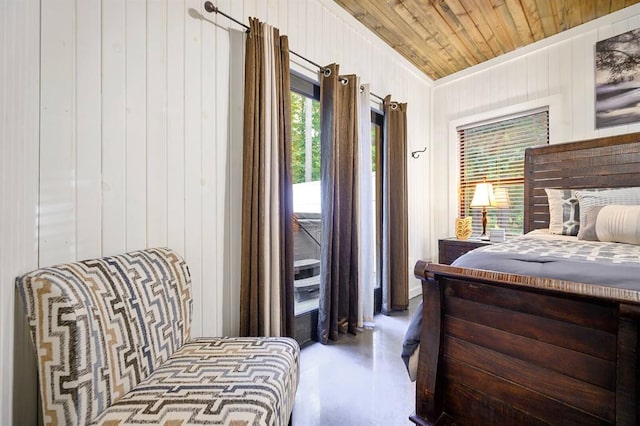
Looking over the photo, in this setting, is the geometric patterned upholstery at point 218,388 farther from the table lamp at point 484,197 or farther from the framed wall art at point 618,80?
the framed wall art at point 618,80

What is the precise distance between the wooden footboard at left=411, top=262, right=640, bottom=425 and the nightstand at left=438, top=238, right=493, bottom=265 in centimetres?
201

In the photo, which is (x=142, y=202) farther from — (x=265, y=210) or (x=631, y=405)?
(x=631, y=405)

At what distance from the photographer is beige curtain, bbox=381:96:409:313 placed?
2.89 meters

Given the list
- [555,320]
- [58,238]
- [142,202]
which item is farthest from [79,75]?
[555,320]

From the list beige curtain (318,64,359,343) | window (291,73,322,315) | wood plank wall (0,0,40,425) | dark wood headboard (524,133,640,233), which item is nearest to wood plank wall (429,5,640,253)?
dark wood headboard (524,133,640,233)

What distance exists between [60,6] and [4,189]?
0.85 m

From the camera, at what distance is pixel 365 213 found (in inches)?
102

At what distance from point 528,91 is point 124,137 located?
12.2ft

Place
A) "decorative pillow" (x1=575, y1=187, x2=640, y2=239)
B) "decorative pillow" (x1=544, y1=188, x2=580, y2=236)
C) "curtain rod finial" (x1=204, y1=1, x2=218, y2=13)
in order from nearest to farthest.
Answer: "curtain rod finial" (x1=204, y1=1, x2=218, y2=13)
"decorative pillow" (x1=575, y1=187, x2=640, y2=239)
"decorative pillow" (x1=544, y1=188, x2=580, y2=236)

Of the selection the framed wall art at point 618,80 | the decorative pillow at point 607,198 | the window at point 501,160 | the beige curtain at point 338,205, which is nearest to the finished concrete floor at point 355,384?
the beige curtain at point 338,205

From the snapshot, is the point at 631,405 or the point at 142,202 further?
the point at 142,202

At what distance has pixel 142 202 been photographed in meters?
1.39

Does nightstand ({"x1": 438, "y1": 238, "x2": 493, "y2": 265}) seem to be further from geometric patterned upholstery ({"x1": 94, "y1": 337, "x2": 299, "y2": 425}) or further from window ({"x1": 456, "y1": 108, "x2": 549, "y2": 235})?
geometric patterned upholstery ({"x1": 94, "y1": 337, "x2": 299, "y2": 425})

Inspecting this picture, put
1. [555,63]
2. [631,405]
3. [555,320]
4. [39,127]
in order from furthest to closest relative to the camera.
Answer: [555,63] < [39,127] < [555,320] < [631,405]
